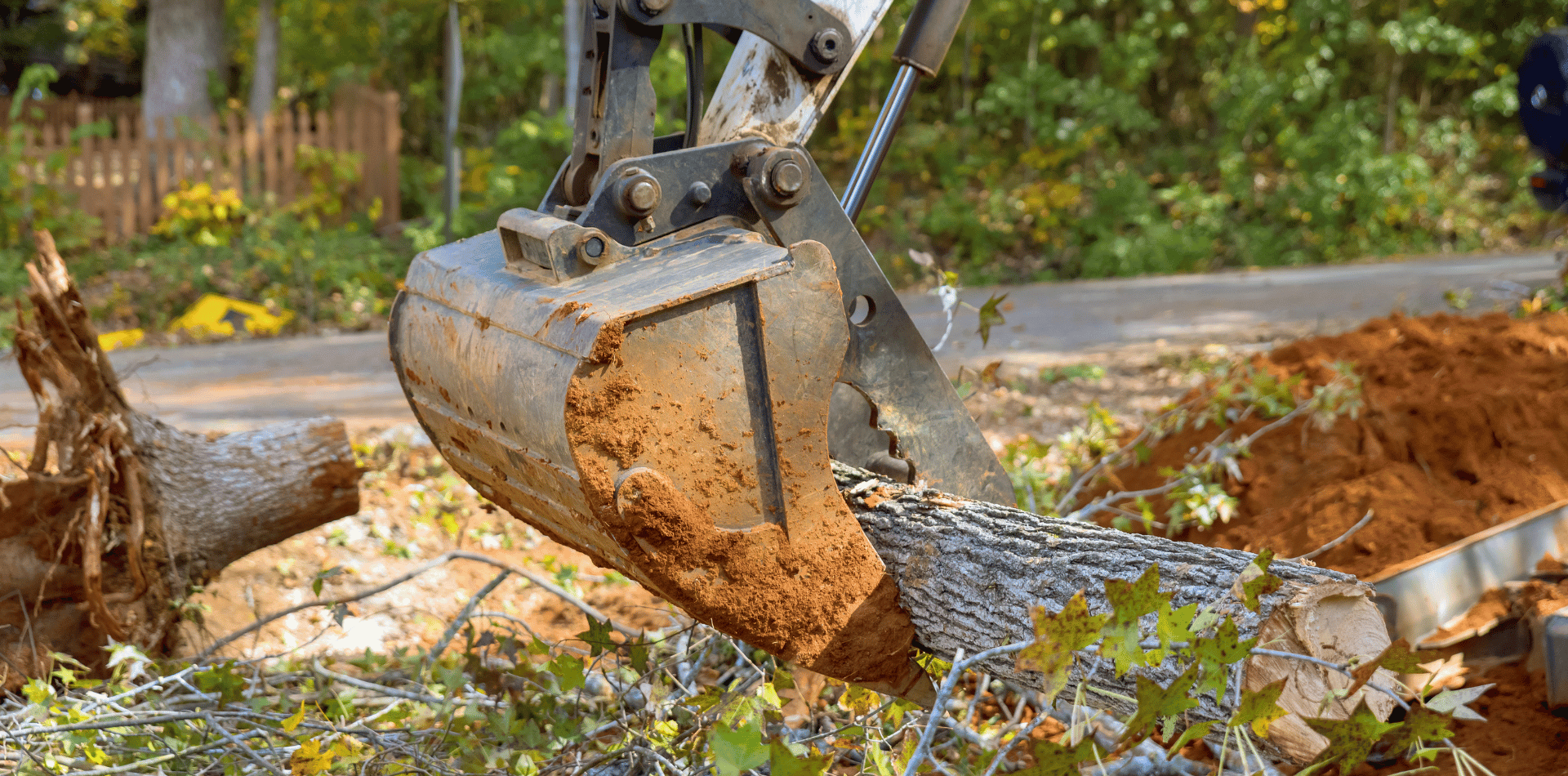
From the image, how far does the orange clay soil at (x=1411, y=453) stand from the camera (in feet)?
10.7

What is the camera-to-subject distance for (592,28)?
7.00 ft

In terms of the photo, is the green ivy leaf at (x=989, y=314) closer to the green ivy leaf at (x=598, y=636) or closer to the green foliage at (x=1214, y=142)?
the green ivy leaf at (x=598, y=636)

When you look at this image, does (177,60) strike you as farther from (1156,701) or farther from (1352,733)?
(1352,733)

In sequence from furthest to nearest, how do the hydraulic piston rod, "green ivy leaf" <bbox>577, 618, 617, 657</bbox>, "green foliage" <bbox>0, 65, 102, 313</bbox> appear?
"green foliage" <bbox>0, 65, 102, 313</bbox> → the hydraulic piston rod → "green ivy leaf" <bbox>577, 618, 617, 657</bbox>

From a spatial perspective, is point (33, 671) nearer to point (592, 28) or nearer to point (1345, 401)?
point (592, 28)

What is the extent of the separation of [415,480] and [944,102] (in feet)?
34.9

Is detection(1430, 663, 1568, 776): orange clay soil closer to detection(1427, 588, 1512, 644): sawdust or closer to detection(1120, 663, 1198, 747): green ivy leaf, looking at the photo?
detection(1427, 588, 1512, 644): sawdust

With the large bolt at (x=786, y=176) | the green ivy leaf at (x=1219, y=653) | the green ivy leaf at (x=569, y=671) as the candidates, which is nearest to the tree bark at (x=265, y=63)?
the green ivy leaf at (x=569, y=671)

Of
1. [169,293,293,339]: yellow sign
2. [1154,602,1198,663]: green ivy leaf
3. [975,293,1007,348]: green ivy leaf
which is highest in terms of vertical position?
[975,293,1007,348]: green ivy leaf

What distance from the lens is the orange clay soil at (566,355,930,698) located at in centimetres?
175

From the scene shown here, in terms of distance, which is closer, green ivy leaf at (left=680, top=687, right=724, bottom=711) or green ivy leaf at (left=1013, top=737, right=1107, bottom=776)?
green ivy leaf at (left=1013, top=737, right=1107, bottom=776)

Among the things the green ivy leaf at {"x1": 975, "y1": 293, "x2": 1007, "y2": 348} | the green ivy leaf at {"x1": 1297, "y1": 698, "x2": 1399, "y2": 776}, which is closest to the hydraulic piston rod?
the green ivy leaf at {"x1": 975, "y1": 293, "x2": 1007, "y2": 348}

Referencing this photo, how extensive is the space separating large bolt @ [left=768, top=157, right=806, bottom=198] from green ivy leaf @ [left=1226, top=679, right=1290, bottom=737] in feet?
3.90

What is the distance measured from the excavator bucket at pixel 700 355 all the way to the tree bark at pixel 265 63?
12151 millimetres
